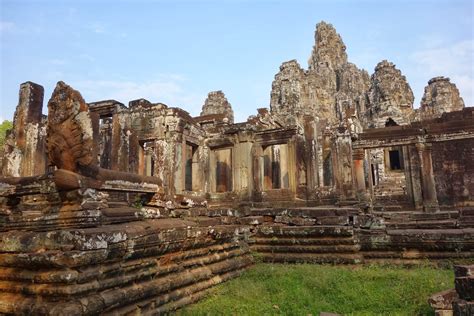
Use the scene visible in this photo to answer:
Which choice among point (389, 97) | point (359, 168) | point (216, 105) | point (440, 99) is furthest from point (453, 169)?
point (216, 105)

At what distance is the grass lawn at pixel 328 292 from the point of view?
4.36 m

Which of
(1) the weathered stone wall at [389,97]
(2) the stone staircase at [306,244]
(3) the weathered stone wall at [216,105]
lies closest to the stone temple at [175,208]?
(2) the stone staircase at [306,244]

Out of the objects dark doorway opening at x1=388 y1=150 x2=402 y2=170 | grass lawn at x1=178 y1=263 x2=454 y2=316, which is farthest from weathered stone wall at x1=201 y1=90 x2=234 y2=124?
grass lawn at x1=178 y1=263 x2=454 y2=316

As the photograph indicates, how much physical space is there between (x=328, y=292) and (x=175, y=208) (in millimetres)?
3790

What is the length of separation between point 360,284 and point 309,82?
33887 mm

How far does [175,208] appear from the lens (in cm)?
752

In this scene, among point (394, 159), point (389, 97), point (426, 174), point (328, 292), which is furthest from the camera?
point (389, 97)

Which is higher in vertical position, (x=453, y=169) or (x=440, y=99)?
(x=440, y=99)

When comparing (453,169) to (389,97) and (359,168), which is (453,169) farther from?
(389,97)

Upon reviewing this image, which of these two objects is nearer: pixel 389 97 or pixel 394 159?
pixel 394 159

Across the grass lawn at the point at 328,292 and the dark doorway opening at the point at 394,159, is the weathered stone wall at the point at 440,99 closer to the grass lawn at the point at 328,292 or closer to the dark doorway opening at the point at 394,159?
the dark doorway opening at the point at 394,159

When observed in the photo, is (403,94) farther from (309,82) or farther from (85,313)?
(85,313)

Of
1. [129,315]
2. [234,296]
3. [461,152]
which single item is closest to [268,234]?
[234,296]

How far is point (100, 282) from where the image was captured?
3.53 metres
